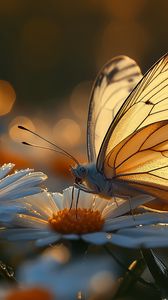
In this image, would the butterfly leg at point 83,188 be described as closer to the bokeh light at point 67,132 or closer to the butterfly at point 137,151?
the butterfly at point 137,151

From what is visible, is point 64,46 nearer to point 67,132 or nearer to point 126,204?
point 67,132

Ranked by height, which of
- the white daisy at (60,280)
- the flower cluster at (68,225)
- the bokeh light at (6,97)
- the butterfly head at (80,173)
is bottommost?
the white daisy at (60,280)

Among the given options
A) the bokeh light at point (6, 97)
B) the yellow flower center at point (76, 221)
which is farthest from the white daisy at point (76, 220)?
the bokeh light at point (6, 97)

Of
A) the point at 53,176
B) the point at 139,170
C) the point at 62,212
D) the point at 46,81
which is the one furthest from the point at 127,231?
the point at 46,81

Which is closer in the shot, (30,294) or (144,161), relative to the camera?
(30,294)

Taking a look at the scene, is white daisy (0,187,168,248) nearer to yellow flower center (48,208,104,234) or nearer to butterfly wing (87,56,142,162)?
yellow flower center (48,208,104,234)

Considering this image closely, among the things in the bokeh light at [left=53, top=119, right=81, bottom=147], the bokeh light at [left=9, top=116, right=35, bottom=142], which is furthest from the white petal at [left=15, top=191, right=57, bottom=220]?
the bokeh light at [left=53, top=119, right=81, bottom=147]

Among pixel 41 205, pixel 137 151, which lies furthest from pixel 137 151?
pixel 41 205
